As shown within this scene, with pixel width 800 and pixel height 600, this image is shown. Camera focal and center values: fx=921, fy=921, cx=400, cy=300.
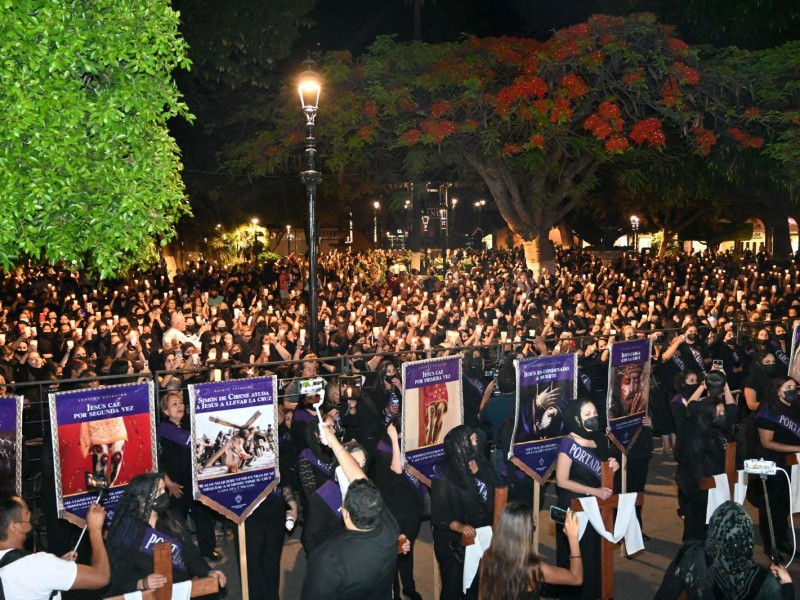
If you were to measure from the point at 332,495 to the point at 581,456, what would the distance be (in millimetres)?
2095

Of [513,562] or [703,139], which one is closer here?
[513,562]

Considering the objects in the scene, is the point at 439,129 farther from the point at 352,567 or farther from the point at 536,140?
the point at 352,567

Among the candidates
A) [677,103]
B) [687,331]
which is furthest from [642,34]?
[687,331]

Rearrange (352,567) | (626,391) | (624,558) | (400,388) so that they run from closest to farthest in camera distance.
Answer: (352,567) → (624,558) → (626,391) → (400,388)

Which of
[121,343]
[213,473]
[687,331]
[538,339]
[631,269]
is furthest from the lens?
[631,269]

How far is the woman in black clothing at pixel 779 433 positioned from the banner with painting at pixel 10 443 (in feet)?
21.6

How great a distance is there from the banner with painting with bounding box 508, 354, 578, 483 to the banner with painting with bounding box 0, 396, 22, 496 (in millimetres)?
4190

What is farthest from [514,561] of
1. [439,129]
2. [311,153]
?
[439,129]

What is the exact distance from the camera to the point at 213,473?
7.30m

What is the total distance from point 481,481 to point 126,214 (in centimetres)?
327

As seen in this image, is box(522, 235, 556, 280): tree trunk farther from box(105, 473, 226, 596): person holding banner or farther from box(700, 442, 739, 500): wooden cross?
box(105, 473, 226, 596): person holding banner

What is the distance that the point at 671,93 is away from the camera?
56.2ft

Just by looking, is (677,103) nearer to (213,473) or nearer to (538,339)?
(538,339)

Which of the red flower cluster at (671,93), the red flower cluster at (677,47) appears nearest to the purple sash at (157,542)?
the red flower cluster at (671,93)
